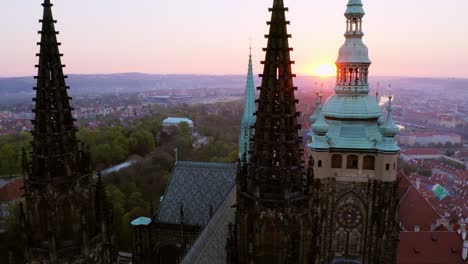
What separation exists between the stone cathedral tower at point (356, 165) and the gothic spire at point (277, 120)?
485 inches

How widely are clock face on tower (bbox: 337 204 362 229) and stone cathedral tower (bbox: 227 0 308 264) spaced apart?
13.0 metres

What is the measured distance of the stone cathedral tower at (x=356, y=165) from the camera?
24031mm

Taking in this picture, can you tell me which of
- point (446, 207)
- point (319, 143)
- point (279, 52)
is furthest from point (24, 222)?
point (446, 207)

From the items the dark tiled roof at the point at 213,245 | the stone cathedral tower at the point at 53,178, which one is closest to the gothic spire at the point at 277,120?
the dark tiled roof at the point at 213,245

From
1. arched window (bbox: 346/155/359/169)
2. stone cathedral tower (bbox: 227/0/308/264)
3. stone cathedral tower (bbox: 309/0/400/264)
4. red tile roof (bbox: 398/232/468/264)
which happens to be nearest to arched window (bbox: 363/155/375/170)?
stone cathedral tower (bbox: 309/0/400/264)

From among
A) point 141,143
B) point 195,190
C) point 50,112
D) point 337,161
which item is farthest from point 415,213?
point 141,143

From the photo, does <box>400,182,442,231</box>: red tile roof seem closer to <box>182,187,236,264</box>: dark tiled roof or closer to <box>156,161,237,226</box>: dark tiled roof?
<box>156,161,237,226</box>: dark tiled roof

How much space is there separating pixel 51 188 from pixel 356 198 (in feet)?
58.6

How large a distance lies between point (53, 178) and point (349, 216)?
17927 millimetres

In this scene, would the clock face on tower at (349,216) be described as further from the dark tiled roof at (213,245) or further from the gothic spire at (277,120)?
the gothic spire at (277,120)

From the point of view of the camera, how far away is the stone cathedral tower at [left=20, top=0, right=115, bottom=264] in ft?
41.6

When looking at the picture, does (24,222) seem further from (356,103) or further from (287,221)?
(356,103)

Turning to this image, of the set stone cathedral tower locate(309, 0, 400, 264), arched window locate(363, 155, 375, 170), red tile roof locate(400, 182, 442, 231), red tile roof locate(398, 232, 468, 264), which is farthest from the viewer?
red tile roof locate(400, 182, 442, 231)

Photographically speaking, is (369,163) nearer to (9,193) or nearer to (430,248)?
(430,248)
